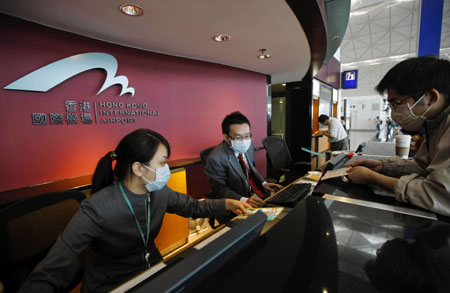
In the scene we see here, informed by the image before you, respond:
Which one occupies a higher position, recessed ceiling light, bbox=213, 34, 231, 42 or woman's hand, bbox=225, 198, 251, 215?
recessed ceiling light, bbox=213, 34, 231, 42

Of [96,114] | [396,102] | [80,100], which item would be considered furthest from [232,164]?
[80,100]

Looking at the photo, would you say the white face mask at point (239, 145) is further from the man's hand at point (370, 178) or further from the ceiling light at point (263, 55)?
the ceiling light at point (263, 55)

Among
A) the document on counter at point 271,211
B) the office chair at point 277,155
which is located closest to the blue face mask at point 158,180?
the document on counter at point 271,211

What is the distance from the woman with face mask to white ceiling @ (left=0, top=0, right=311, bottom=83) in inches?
49.9

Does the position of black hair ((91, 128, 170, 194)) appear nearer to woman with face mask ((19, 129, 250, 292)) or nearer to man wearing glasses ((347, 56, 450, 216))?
woman with face mask ((19, 129, 250, 292))

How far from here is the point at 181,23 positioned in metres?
1.98

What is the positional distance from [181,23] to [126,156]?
5.06 feet

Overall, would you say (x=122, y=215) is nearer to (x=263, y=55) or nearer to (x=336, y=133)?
(x=263, y=55)

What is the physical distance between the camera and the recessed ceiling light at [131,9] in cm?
164

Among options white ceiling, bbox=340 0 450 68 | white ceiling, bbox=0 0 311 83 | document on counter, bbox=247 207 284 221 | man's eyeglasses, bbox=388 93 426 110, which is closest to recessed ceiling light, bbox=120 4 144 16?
white ceiling, bbox=0 0 311 83

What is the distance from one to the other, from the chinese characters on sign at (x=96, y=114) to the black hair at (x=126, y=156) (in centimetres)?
140

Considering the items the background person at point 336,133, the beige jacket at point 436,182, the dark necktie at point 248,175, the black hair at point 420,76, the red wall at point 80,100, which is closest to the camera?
the beige jacket at point 436,182

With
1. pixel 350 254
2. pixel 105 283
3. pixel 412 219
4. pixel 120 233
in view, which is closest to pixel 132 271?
pixel 105 283

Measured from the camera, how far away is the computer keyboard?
1260 mm
